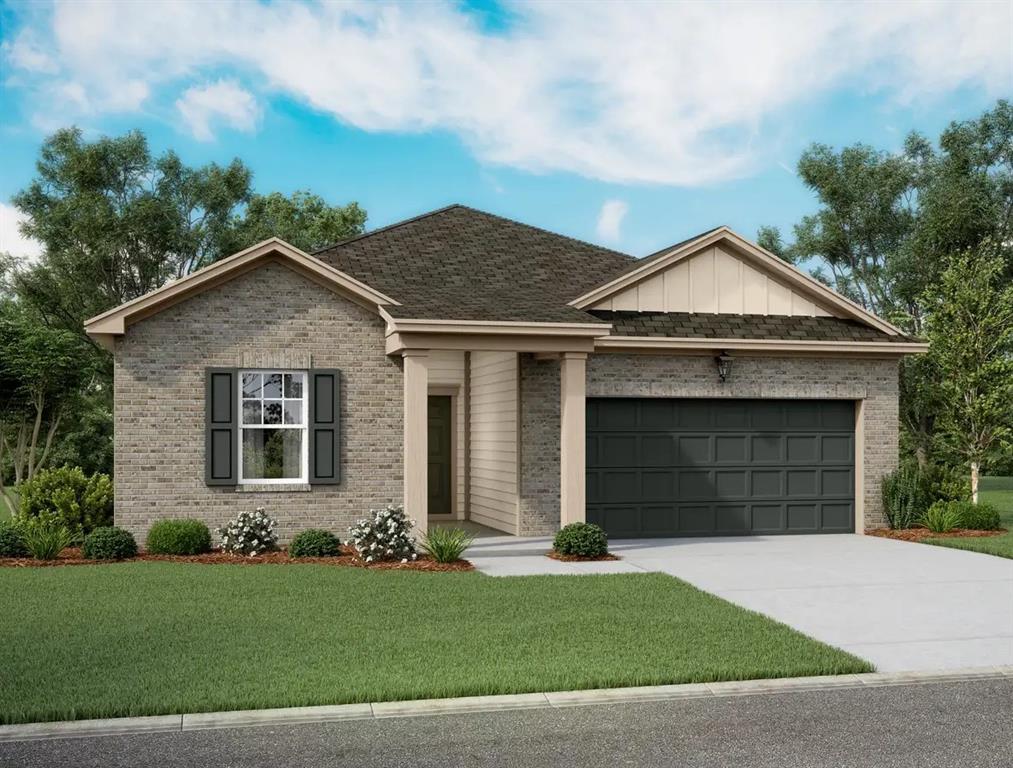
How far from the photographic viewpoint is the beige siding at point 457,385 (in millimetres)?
21297

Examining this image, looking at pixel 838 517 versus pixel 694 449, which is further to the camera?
pixel 838 517

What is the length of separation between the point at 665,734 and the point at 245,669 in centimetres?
330

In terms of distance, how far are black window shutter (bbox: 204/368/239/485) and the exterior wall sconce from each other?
7.99 metres

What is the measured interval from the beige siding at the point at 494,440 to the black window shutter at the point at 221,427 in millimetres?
4619

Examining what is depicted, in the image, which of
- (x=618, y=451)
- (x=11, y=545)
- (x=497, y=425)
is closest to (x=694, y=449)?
(x=618, y=451)

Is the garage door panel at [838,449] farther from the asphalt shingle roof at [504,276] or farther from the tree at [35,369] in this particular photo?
the tree at [35,369]

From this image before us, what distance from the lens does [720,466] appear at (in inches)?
733

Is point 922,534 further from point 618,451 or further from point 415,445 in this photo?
point 415,445

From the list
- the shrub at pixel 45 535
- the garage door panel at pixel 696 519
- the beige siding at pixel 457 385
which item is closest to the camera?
the shrub at pixel 45 535

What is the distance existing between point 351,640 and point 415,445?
21.7 feet

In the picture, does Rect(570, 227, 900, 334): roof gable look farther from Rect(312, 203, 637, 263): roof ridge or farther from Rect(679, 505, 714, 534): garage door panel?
Rect(679, 505, 714, 534): garage door panel

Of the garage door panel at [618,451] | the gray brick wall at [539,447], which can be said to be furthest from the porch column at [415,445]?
the garage door panel at [618,451]

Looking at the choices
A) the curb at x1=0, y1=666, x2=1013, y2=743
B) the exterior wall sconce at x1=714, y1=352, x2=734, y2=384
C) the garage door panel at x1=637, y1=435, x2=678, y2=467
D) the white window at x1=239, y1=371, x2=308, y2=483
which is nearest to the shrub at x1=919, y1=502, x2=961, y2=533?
the exterior wall sconce at x1=714, y1=352, x2=734, y2=384

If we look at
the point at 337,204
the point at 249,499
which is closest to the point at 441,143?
the point at 337,204
